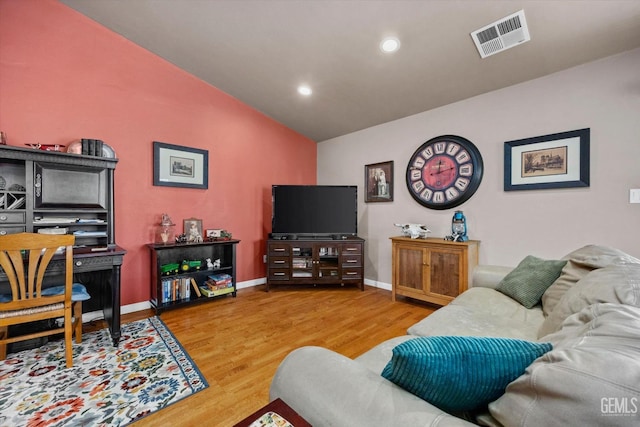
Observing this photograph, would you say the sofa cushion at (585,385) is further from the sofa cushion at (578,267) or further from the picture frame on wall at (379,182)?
the picture frame on wall at (379,182)

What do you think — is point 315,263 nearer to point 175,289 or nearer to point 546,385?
point 175,289

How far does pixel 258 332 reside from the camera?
248 centimetres

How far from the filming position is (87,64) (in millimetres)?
2680

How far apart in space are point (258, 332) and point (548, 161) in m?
3.27

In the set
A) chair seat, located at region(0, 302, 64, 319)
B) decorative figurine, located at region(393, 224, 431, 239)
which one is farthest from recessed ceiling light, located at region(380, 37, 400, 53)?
chair seat, located at region(0, 302, 64, 319)

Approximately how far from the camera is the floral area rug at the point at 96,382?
4.86 ft

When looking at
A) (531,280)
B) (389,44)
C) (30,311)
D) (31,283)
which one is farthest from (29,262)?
(531,280)

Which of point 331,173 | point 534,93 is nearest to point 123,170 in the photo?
point 331,173

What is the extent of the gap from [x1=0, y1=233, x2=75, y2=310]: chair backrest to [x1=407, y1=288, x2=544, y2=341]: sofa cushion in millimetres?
2471

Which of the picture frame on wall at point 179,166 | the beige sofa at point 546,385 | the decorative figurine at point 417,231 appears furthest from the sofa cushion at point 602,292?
the picture frame on wall at point 179,166

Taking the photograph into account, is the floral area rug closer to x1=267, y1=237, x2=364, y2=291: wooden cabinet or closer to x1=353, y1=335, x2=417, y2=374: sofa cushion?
x1=353, y1=335, x2=417, y2=374: sofa cushion

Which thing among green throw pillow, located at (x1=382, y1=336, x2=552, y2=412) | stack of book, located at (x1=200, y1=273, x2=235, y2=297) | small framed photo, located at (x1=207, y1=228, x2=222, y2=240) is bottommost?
stack of book, located at (x1=200, y1=273, x2=235, y2=297)

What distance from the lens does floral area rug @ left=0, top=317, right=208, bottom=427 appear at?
4.86ft

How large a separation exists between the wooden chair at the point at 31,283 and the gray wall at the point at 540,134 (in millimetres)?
3464
